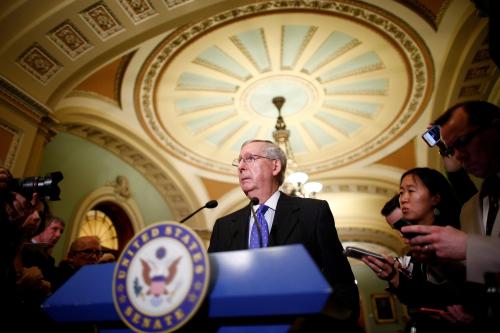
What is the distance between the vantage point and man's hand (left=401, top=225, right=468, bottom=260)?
1109 millimetres

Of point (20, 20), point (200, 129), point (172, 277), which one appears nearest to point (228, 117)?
point (200, 129)

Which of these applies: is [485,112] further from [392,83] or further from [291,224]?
[392,83]

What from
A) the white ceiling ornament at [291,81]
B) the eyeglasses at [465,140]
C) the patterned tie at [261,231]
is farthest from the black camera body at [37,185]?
the white ceiling ornament at [291,81]

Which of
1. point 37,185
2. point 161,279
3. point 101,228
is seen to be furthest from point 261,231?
point 101,228

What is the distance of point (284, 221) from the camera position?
1592mm

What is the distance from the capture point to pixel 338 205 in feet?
33.6

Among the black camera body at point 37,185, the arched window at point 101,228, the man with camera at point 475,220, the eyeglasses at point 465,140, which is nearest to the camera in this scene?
the man with camera at point 475,220

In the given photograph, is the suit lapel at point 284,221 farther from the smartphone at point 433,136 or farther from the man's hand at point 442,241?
the smartphone at point 433,136

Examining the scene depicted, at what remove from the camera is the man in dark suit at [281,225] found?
137 cm

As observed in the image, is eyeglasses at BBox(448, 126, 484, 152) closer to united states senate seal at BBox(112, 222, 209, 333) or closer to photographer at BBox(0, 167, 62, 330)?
united states senate seal at BBox(112, 222, 209, 333)

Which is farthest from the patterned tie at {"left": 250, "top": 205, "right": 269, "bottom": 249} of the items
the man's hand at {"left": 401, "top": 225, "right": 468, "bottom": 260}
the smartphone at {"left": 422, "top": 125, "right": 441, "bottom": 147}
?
the smartphone at {"left": 422, "top": 125, "right": 441, "bottom": 147}

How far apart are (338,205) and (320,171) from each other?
2.49 m

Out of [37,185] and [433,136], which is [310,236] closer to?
[433,136]

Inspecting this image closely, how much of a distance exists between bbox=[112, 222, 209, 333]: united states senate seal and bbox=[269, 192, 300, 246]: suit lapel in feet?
2.54
